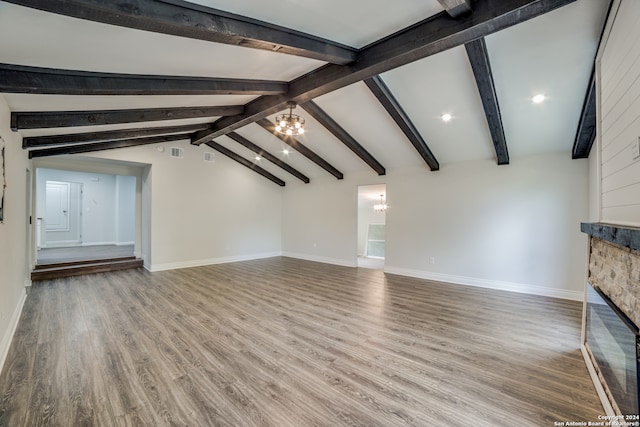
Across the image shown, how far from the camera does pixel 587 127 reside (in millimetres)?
3709

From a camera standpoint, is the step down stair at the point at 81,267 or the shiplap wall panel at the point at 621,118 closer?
the shiplap wall panel at the point at 621,118

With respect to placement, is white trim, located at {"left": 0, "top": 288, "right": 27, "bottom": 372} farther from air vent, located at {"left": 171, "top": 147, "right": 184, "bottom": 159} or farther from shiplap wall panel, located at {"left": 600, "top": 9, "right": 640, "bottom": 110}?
shiplap wall panel, located at {"left": 600, "top": 9, "right": 640, "bottom": 110}

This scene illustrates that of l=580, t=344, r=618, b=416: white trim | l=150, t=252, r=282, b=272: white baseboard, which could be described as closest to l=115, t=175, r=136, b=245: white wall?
l=150, t=252, r=282, b=272: white baseboard

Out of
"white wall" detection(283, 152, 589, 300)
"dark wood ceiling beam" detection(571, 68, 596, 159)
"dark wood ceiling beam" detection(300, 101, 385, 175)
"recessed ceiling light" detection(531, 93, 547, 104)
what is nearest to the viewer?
"dark wood ceiling beam" detection(571, 68, 596, 159)

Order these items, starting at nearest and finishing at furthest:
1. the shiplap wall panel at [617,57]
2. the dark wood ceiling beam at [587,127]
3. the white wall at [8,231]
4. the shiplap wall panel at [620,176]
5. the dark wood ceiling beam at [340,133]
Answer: the shiplap wall panel at [620,176]
the shiplap wall panel at [617,57]
the white wall at [8,231]
the dark wood ceiling beam at [587,127]
the dark wood ceiling beam at [340,133]

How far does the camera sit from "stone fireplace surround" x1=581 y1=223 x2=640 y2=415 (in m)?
1.54

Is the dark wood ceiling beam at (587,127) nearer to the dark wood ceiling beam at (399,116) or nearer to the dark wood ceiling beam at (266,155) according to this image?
the dark wood ceiling beam at (399,116)

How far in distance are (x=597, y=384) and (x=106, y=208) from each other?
12782mm

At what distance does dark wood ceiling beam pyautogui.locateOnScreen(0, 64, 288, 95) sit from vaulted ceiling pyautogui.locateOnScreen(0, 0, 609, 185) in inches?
0.4

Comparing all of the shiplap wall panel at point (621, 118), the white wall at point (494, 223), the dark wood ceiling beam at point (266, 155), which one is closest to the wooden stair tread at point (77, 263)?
the dark wood ceiling beam at point (266, 155)

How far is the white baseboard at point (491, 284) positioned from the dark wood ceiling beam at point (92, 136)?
18.1 ft

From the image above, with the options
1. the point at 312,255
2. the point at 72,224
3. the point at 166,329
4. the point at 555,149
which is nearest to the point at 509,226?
the point at 555,149

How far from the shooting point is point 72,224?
31.0 feet

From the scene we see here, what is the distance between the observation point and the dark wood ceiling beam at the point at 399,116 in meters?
3.69
